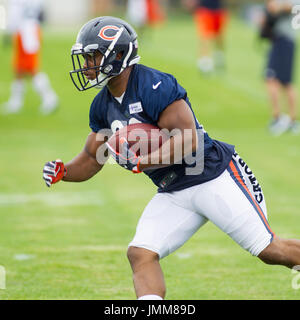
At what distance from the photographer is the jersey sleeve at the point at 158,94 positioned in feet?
12.9

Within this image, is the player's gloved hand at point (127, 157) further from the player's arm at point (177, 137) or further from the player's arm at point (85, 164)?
the player's arm at point (85, 164)

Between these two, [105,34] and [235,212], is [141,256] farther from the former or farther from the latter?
[105,34]

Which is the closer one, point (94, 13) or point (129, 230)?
point (129, 230)

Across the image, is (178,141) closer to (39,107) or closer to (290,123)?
(290,123)

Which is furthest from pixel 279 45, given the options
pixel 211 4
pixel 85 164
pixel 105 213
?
pixel 85 164

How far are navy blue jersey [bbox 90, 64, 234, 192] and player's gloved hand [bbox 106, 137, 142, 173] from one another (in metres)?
0.21

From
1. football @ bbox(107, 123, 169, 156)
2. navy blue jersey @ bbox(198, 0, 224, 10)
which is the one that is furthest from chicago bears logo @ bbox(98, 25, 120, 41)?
navy blue jersey @ bbox(198, 0, 224, 10)

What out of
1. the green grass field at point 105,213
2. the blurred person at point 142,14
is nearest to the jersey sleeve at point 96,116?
the green grass field at point 105,213

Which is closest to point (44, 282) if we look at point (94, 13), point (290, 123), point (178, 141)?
point (178, 141)

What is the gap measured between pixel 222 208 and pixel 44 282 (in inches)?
62.6

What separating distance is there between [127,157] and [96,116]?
1.70ft

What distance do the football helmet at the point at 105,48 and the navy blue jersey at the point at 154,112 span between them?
0.37ft

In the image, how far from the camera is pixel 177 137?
12.9ft

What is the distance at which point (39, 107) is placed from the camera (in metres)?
13.1
